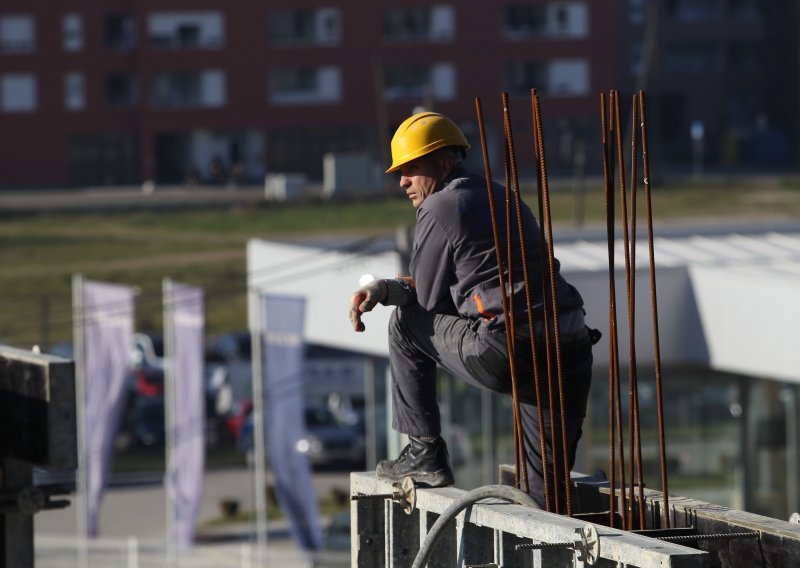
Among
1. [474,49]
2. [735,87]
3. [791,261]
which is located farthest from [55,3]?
[791,261]

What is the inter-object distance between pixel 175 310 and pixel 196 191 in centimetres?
5008

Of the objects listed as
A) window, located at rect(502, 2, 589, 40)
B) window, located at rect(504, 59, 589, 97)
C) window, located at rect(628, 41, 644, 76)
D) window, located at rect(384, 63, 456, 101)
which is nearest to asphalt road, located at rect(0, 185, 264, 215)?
window, located at rect(384, 63, 456, 101)

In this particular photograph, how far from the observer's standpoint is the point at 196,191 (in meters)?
75.1

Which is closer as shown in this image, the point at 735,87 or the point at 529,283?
the point at 529,283

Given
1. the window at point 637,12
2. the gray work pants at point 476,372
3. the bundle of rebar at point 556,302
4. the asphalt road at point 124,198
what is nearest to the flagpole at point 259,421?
the gray work pants at point 476,372

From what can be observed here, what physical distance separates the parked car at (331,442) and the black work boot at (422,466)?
30.1 m

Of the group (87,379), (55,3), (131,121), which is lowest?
(87,379)

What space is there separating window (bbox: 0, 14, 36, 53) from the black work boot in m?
72.9

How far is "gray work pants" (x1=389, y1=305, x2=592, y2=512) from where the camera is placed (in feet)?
20.3

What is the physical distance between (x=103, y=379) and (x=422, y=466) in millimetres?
19259

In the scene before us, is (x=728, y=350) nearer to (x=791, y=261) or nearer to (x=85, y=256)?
(x=791, y=261)

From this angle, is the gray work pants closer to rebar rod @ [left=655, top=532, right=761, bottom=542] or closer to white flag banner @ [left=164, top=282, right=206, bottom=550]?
rebar rod @ [left=655, top=532, right=761, bottom=542]

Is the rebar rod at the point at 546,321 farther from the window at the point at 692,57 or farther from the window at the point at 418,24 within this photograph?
the window at the point at 692,57

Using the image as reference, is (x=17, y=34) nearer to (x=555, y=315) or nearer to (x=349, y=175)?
(x=349, y=175)
